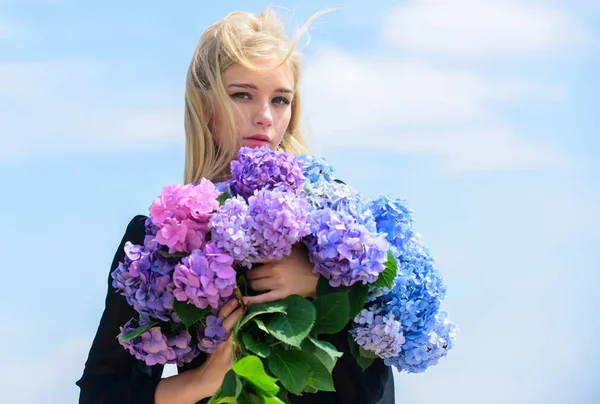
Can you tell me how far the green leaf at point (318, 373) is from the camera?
3.02m

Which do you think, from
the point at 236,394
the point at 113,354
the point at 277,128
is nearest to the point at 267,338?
the point at 236,394

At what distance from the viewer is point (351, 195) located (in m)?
3.31

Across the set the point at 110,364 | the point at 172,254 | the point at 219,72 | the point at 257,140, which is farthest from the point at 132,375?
the point at 219,72

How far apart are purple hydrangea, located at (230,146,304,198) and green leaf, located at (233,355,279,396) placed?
2.11 ft

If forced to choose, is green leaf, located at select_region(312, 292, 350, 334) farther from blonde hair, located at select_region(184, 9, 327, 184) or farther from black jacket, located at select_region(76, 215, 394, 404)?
blonde hair, located at select_region(184, 9, 327, 184)

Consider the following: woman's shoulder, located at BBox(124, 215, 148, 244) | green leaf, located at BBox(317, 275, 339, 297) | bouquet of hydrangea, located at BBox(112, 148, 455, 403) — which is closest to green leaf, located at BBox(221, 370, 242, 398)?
bouquet of hydrangea, located at BBox(112, 148, 455, 403)

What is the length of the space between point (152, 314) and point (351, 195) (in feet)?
2.87

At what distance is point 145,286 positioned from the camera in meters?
3.22

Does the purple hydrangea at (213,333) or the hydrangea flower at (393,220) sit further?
the hydrangea flower at (393,220)

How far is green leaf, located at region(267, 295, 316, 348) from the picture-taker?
2.93 m

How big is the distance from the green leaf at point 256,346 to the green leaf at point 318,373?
139 mm

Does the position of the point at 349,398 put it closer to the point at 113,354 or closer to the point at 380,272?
the point at 380,272

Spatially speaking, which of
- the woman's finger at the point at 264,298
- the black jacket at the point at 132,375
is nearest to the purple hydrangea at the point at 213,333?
the woman's finger at the point at 264,298

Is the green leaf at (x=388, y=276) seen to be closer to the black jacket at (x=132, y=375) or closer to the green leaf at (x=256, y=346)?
the black jacket at (x=132, y=375)
